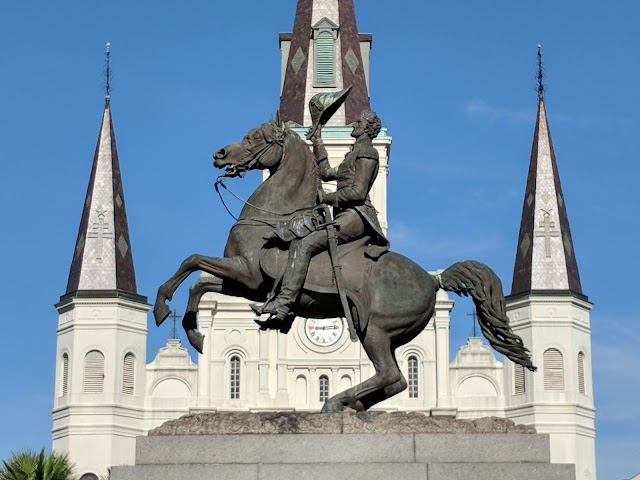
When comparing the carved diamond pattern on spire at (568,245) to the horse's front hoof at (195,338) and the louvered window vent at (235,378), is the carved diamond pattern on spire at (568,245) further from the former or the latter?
the horse's front hoof at (195,338)

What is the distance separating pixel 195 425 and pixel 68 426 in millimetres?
53836

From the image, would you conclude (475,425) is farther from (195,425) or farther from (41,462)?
(41,462)

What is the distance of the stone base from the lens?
1430 centimetres

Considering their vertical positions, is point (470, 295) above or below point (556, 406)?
below

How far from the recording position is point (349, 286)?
15.9 meters

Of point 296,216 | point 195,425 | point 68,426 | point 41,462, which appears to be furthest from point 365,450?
point 68,426

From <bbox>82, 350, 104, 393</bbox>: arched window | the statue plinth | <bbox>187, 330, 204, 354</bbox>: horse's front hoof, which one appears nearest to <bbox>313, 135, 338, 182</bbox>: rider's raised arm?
<bbox>187, 330, 204, 354</bbox>: horse's front hoof

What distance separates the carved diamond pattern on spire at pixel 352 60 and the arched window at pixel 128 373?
1666 cm

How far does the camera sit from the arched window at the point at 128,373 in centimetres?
6900

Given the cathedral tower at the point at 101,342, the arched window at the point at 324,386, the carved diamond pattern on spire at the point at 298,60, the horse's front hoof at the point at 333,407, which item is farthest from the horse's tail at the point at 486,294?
the carved diamond pattern on spire at the point at 298,60

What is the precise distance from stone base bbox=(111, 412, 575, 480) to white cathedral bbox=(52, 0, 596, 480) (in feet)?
172

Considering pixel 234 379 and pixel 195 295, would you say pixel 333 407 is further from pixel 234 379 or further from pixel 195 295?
pixel 234 379

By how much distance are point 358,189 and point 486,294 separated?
1.63 meters

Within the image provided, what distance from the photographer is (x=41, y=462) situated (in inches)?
1139
